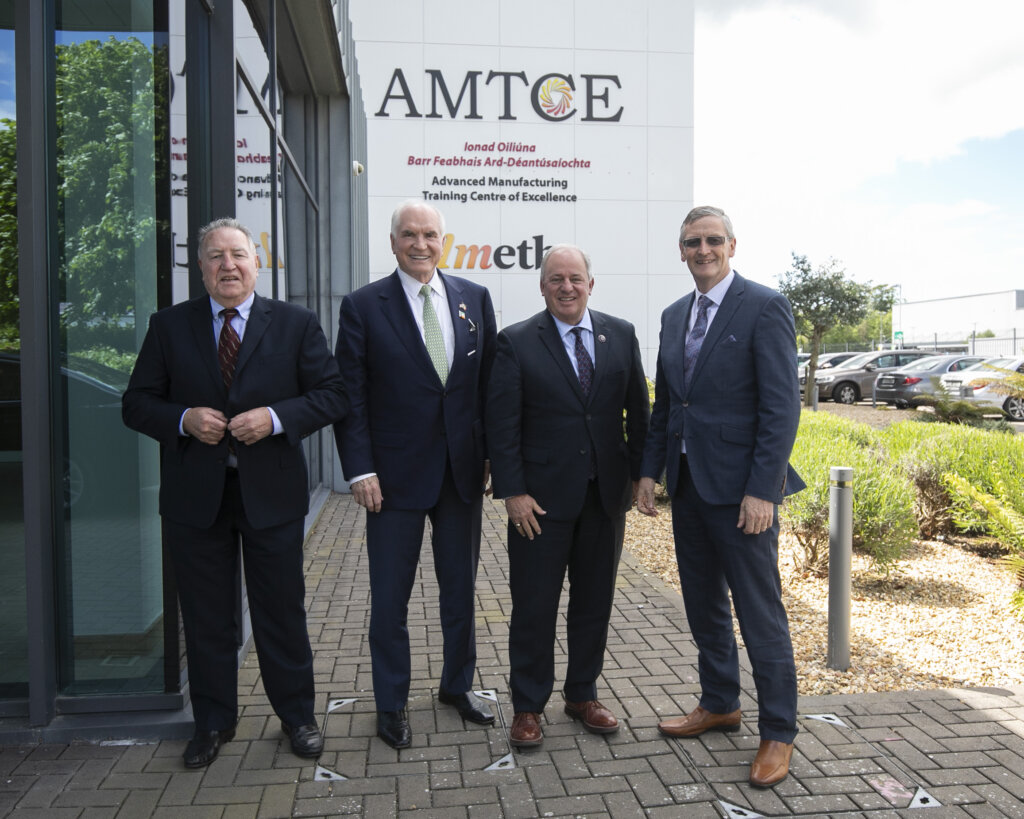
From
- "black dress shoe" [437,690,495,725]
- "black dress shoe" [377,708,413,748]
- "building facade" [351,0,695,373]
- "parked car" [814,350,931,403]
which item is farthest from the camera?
"parked car" [814,350,931,403]

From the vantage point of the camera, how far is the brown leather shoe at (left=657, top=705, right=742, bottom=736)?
11.3 feet

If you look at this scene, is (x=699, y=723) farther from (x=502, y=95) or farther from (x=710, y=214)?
(x=502, y=95)

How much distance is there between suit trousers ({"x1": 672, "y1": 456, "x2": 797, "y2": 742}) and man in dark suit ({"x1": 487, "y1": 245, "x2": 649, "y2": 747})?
0.30 m

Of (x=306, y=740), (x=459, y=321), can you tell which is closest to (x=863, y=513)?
(x=459, y=321)

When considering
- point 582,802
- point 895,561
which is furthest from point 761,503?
point 895,561

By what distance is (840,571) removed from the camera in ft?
14.0

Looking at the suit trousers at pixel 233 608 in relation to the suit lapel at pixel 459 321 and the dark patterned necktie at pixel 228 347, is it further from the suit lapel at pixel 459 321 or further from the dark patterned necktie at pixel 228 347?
the suit lapel at pixel 459 321

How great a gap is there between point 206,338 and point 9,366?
2.71 feet

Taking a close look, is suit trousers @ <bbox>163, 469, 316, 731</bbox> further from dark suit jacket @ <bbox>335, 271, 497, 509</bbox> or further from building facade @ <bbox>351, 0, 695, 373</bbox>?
building facade @ <bbox>351, 0, 695, 373</bbox>

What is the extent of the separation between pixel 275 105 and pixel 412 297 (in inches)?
130

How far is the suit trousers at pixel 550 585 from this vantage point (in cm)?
342

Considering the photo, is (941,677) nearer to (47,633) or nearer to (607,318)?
(607,318)

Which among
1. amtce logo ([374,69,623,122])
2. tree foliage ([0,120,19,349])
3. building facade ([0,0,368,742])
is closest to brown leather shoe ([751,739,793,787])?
building facade ([0,0,368,742])

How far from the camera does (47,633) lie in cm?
338
